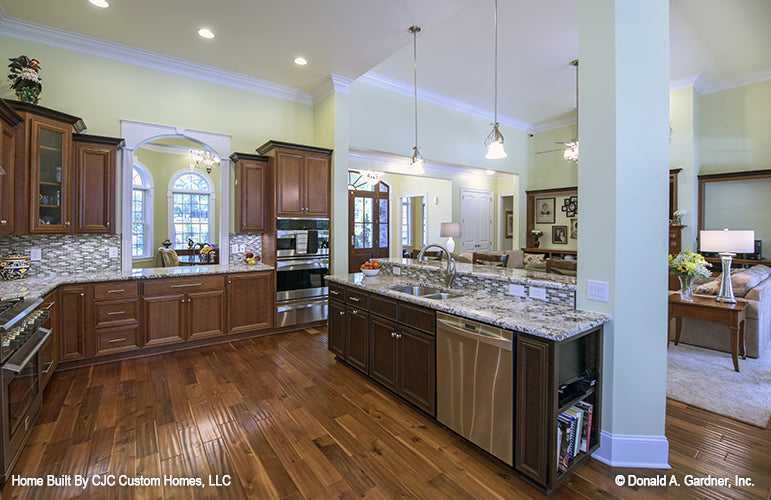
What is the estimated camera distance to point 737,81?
6.12m

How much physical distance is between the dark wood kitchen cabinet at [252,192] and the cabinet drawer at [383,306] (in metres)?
2.37

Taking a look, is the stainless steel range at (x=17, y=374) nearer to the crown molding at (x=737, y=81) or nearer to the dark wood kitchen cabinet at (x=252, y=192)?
the dark wood kitchen cabinet at (x=252, y=192)

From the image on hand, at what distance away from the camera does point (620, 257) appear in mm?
2076

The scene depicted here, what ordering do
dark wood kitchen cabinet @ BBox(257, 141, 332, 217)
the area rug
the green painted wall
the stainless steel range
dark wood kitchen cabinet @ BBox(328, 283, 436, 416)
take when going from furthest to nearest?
the green painted wall, dark wood kitchen cabinet @ BBox(257, 141, 332, 217), the area rug, dark wood kitchen cabinet @ BBox(328, 283, 436, 416), the stainless steel range

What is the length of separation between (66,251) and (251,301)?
2.01 meters

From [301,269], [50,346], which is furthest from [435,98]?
[50,346]

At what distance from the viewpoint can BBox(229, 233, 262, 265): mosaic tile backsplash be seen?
4.93 m

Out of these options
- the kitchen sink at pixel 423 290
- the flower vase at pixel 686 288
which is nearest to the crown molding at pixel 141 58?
the kitchen sink at pixel 423 290

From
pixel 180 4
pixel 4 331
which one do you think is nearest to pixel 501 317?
pixel 4 331

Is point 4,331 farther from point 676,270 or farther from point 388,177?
point 388,177

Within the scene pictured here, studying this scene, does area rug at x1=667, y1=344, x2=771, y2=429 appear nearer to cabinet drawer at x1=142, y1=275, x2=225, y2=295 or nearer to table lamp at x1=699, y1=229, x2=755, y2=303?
table lamp at x1=699, y1=229, x2=755, y2=303

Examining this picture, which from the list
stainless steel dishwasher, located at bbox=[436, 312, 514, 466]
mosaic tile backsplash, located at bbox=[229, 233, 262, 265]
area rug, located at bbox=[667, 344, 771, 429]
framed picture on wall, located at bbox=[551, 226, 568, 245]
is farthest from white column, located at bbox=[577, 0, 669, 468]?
framed picture on wall, located at bbox=[551, 226, 568, 245]

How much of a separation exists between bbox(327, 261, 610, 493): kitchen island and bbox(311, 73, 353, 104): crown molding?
10.6 feet

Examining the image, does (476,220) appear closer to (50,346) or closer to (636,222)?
(636,222)
